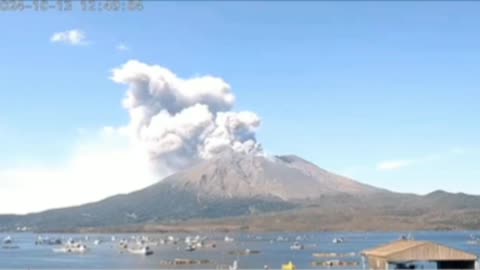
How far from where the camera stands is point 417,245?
39.0m

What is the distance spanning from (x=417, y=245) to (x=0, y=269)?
64.5 metres

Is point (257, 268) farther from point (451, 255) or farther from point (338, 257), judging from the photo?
point (451, 255)

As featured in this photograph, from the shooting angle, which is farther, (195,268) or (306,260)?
(306,260)

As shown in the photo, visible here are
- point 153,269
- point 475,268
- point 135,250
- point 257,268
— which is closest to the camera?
point 475,268

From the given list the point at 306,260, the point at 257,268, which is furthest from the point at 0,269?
the point at 306,260

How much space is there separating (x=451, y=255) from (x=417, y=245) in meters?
2.14

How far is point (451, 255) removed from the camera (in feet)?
129

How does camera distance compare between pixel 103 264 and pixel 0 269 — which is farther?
pixel 103 264

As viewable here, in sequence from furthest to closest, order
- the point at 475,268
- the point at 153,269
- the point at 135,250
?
the point at 135,250, the point at 153,269, the point at 475,268

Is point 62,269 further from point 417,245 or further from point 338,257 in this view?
point 417,245

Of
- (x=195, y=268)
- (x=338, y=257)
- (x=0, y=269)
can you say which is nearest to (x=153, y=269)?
(x=195, y=268)

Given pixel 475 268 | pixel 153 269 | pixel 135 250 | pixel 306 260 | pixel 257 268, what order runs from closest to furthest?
1. pixel 475 268
2. pixel 257 268
3. pixel 153 269
4. pixel 306 260
5. pixel 135 250

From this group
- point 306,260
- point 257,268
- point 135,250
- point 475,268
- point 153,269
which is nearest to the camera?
point 475,268

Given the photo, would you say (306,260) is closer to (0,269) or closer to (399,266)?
(0,269)
